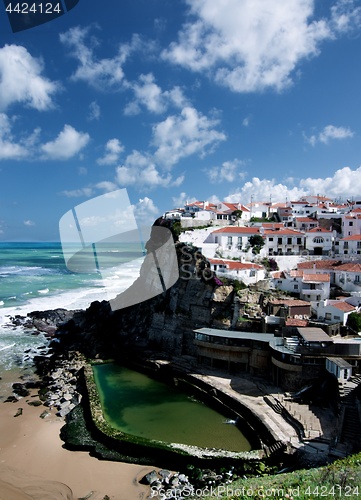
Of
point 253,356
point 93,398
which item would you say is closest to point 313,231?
point 253,356

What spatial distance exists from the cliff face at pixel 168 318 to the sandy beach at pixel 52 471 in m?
11.3

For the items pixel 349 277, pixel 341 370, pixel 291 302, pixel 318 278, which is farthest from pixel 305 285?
pixel 341 370

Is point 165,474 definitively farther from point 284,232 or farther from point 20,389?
point 284,232

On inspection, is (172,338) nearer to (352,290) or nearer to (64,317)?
(352,290)

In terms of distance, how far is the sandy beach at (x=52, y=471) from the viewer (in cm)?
1520

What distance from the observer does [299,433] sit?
17734 millimetres

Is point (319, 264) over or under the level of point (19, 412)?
over

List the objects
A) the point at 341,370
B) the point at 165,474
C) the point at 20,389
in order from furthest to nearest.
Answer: the point at 20,389 < the point at 341,370 < the point at 165,474

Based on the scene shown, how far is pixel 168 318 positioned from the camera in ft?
100

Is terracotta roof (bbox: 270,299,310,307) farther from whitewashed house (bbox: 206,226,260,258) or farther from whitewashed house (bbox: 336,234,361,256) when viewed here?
whitewashed house (bbox: 336,234,361,256)

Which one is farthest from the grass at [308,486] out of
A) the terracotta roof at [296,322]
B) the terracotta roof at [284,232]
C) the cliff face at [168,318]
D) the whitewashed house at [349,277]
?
the terracotta roof at [284,232]

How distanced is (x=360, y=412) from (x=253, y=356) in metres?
8.48

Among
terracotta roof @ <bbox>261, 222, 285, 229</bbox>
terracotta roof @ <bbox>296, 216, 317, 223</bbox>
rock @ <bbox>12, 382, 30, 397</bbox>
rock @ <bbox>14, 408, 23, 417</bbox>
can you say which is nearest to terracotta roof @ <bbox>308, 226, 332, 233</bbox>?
terracotta roof @ <bbox>261, 222, 285, 229</bbox>

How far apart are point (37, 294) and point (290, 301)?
4090cm
